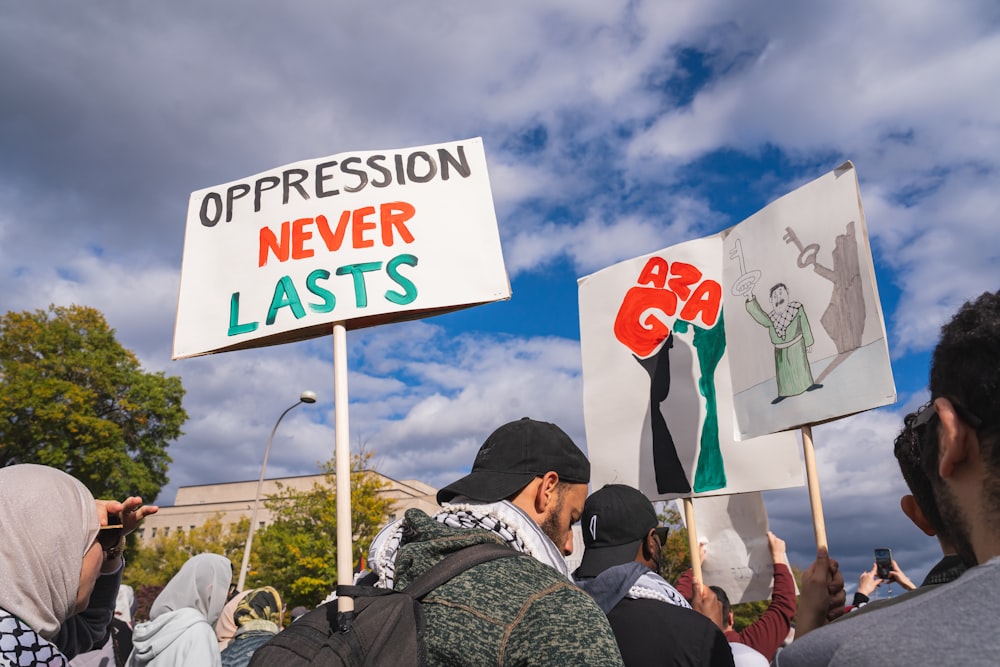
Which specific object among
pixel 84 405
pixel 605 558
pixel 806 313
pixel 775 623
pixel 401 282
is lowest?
pixel 775 623

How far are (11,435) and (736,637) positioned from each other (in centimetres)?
2901

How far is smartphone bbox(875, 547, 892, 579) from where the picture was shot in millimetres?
3252

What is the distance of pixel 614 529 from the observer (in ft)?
11.0

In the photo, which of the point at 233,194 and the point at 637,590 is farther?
the point at 233,194

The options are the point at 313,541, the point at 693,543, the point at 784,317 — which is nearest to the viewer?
the point at 784,317

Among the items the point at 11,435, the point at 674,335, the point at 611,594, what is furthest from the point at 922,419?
the point at 11,435

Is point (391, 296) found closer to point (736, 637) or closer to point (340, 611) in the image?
point (340, 611)

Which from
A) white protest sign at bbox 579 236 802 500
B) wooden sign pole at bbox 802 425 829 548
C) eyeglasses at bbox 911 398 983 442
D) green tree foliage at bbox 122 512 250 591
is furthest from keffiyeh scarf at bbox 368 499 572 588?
green tree foliage at bbox 122 512 250 591

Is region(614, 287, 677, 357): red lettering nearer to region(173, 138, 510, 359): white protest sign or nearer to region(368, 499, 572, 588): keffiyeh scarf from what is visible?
region(173, 138, 510, 359): white protest sign

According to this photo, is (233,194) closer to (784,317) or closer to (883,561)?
(784,317)

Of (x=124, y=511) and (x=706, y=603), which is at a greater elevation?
(x=124, y=511)

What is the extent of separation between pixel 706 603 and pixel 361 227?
292cm

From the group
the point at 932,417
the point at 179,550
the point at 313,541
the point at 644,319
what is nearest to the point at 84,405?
the point at 313,541

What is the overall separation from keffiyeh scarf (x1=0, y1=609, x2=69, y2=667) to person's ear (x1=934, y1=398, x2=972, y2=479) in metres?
2.18
